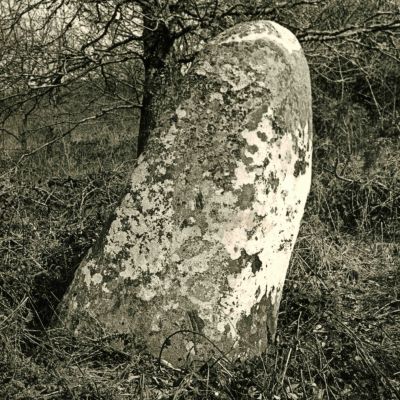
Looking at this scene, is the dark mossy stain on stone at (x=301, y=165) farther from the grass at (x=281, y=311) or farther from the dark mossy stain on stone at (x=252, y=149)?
the grass at (x=281, y=311)

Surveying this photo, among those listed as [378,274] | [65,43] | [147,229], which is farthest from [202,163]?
[65,43]

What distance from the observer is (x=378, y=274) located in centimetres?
379

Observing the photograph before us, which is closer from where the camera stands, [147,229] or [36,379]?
[36,379]

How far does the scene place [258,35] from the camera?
2656 millimetres

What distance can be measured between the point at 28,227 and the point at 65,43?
7.19 ft

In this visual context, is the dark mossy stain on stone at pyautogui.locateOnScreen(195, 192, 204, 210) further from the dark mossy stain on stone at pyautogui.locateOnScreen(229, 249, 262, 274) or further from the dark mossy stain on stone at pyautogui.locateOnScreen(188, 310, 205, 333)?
the dark mossy stain on stone at pyautogui.locateOnScreen(188, 310, 205, 333)

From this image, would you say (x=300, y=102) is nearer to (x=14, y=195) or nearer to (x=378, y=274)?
(x=378, y=274)

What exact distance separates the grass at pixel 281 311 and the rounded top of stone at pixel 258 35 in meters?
1.35

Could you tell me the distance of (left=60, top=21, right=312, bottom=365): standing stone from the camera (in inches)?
97.1

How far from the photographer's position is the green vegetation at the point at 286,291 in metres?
2.29

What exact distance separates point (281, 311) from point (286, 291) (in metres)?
0.22

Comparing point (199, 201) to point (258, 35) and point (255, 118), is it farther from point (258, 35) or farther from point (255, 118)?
point (258, 35)

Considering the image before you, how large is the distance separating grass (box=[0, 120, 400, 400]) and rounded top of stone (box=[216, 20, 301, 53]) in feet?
4.42

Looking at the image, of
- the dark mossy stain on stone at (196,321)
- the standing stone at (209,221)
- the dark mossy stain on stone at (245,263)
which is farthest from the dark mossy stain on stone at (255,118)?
the dark mossy stain on stone at (196,321)
